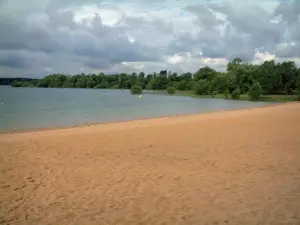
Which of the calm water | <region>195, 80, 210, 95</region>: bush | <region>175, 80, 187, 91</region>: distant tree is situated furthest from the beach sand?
<region>175, 80, 187, 91</region>: distant tree

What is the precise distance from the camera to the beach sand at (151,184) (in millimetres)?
5098

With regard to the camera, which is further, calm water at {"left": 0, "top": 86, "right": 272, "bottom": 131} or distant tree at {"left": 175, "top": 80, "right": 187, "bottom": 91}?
distant tree at {"left": 175, "top": 80, "right": 187, "bottom": 91}

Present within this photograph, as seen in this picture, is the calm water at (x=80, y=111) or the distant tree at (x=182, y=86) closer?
the calm water at (x=80, y=111)

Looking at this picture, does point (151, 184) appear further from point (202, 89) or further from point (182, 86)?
point (182, 86)

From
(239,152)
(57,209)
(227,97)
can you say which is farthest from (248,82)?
(57,209)

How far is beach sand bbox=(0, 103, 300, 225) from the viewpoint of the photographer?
5.10 metres

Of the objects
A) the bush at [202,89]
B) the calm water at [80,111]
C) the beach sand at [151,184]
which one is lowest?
the calm water at [80,111]

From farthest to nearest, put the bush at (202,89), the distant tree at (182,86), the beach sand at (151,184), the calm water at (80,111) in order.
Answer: the distant tree at (182,86), the bush at (202,89), the calm water at (80,111), the beach sand at (151,184)

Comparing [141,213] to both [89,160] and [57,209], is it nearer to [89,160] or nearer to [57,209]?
[57,209]

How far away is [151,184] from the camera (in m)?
6.82

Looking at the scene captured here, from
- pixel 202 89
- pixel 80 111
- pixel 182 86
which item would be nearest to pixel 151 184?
pixel 80 111

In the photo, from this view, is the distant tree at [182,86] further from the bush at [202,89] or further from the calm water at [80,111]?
the calm water at [80,111]

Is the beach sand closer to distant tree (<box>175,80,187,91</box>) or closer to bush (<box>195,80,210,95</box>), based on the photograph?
bush (<box>195,80,210,95</box>)

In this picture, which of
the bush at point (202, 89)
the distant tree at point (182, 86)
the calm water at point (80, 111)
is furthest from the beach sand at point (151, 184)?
the distant tree at point (182, 86)
